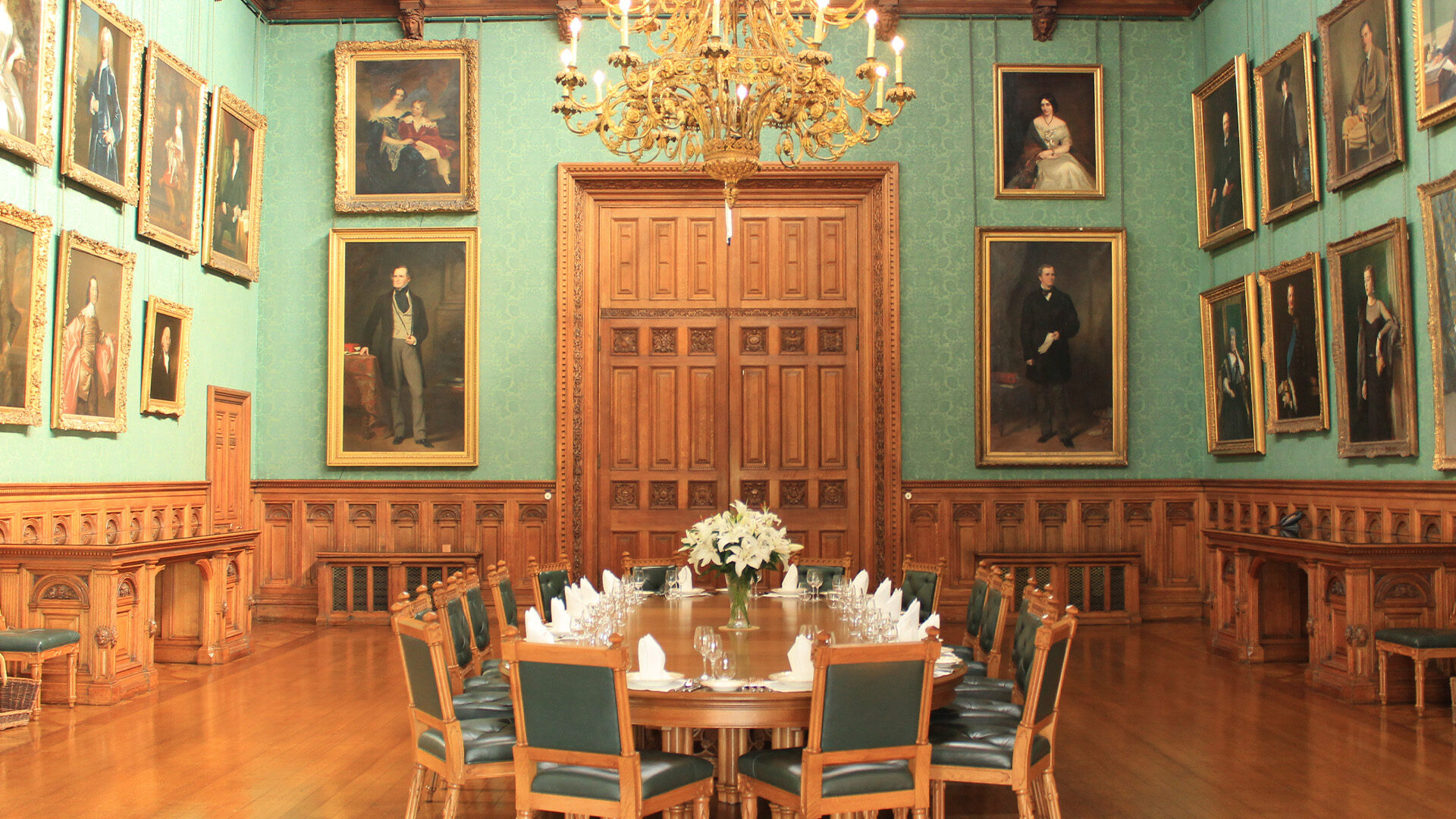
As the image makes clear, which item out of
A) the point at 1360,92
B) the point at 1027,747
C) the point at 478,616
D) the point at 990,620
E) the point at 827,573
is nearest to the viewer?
the point at 1027,747

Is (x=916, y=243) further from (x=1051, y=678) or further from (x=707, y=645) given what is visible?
(x=707, y=645)

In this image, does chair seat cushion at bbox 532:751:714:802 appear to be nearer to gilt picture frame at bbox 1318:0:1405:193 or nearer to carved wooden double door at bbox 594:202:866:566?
gilt picture frame at bbox 1318:0:1405:193

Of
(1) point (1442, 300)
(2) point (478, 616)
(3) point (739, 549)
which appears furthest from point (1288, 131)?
(2) point (478, 616)

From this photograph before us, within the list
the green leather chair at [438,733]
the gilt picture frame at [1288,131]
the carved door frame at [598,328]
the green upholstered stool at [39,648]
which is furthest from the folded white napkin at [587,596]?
the gilt picture frame at [1288,131]

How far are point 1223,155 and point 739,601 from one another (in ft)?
24.2

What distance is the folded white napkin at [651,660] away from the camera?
416cm

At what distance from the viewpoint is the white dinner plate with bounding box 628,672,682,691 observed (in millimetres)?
3996

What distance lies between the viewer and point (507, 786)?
529cm

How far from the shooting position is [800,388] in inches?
438

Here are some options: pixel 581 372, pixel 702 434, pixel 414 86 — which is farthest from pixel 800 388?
pixel 414 86

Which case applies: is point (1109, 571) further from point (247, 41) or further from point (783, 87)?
point (247, 41)

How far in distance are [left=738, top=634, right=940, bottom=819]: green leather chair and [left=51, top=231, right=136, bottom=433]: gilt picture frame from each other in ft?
21.1

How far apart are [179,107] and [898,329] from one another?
676 centimetres

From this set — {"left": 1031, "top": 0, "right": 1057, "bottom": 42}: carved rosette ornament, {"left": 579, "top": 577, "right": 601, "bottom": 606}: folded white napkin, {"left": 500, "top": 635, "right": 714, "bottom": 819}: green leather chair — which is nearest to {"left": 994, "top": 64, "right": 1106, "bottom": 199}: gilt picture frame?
{"left": 1031, "top": 0, "right": 1057, "bottom": 42}: carved rosette ornament
